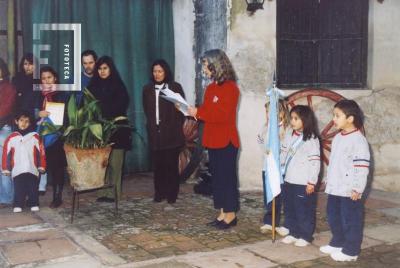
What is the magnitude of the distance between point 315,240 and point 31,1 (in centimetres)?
494

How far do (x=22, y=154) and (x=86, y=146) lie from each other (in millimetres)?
981

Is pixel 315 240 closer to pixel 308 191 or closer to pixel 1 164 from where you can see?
pixel 308 191

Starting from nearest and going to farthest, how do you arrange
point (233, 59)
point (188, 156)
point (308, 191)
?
point (308, 191) → point (233, 59) → point (188, 156)

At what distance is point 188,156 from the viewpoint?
26.1 feet

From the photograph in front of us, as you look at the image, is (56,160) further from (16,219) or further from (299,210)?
(299,210)

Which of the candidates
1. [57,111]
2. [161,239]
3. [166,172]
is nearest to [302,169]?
[161,239]

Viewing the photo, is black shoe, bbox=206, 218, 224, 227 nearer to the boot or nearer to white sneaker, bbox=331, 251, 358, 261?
white sneaker, bbox=331, 251, 358, 261

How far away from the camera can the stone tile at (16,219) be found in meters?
5.64

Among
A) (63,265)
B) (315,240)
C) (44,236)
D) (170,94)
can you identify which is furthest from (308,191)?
(44,236)

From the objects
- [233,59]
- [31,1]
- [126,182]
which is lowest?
[126,182]

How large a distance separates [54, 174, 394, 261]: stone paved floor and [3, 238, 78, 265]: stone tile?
0.33 meters

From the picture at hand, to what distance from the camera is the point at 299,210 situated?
495 centimetres

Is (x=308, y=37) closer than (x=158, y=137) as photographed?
No

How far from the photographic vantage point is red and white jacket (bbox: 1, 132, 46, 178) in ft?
20.2
